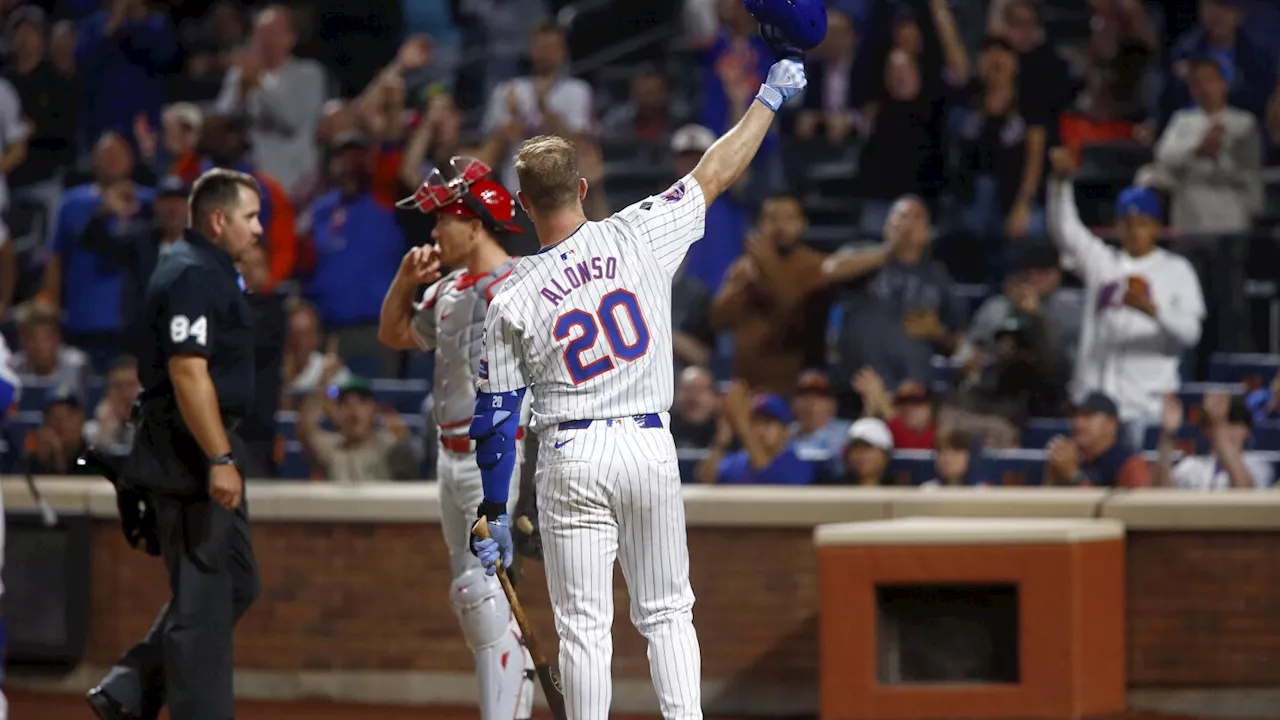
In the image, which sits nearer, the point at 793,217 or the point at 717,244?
the point at 793,217

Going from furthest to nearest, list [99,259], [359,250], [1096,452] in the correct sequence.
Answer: [99,259] < [359,250] < [1096,452]

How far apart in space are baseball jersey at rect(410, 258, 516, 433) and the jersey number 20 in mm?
906

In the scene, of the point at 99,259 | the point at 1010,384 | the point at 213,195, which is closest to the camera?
the point at 213,195

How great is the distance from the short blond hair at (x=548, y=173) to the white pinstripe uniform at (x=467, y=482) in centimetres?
81

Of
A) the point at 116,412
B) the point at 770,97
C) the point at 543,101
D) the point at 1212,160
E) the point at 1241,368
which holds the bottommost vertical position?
the point at 116,412

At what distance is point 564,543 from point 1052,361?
15.5ft

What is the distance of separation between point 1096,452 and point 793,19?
378 centimetres

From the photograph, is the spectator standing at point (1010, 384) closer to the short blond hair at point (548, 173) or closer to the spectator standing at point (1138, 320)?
the spectator standing at point (1138, 320)

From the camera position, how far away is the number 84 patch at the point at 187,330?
5777 mm

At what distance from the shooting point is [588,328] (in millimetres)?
4867

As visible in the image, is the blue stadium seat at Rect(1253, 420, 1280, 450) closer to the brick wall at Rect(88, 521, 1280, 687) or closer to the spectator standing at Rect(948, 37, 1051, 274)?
the brick wall at Rect(88, 521, 1280, 687)

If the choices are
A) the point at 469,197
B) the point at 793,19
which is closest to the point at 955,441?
the point at 469,197

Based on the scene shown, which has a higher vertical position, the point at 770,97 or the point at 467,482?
the point at 770,97

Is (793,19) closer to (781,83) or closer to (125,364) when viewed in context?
(781,83)
